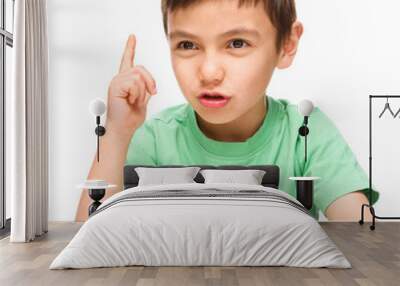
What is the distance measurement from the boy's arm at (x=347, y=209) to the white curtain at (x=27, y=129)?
126 inches

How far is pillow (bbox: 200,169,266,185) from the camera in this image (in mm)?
6603

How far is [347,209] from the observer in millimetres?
7125

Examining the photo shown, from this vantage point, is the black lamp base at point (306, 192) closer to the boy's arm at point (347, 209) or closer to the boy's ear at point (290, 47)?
the boy's arm at point (347, 209)

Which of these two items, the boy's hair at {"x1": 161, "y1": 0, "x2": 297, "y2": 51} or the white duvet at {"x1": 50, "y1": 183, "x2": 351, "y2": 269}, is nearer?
the white duvet at {"x1": 50, "y1": 183, "x2": 351, "y2": 269}

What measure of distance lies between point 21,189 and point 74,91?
1.83 metres

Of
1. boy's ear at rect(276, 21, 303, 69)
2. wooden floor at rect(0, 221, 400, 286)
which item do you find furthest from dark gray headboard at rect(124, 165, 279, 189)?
wooden floor at rect(0, 221, 400, 286)

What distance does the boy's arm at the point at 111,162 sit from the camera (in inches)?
282

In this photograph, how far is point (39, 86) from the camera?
636 cm

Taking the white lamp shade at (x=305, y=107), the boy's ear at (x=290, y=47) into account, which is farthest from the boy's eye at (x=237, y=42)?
the white lamp shade at (x=305, y=107)

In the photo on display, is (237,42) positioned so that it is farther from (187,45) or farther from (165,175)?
(165,175)

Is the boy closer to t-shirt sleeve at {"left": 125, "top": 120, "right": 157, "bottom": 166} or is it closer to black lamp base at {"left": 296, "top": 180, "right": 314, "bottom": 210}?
t-shirt sleeve at {"left": 125, "top": 120, "right": 157, "bottom": 166}

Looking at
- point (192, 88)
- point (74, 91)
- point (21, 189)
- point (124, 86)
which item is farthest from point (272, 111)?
point (21, 189)

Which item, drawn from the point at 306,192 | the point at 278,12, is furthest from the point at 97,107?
the point at 306,192

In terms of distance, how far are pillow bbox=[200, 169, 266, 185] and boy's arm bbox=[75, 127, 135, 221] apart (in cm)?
106
